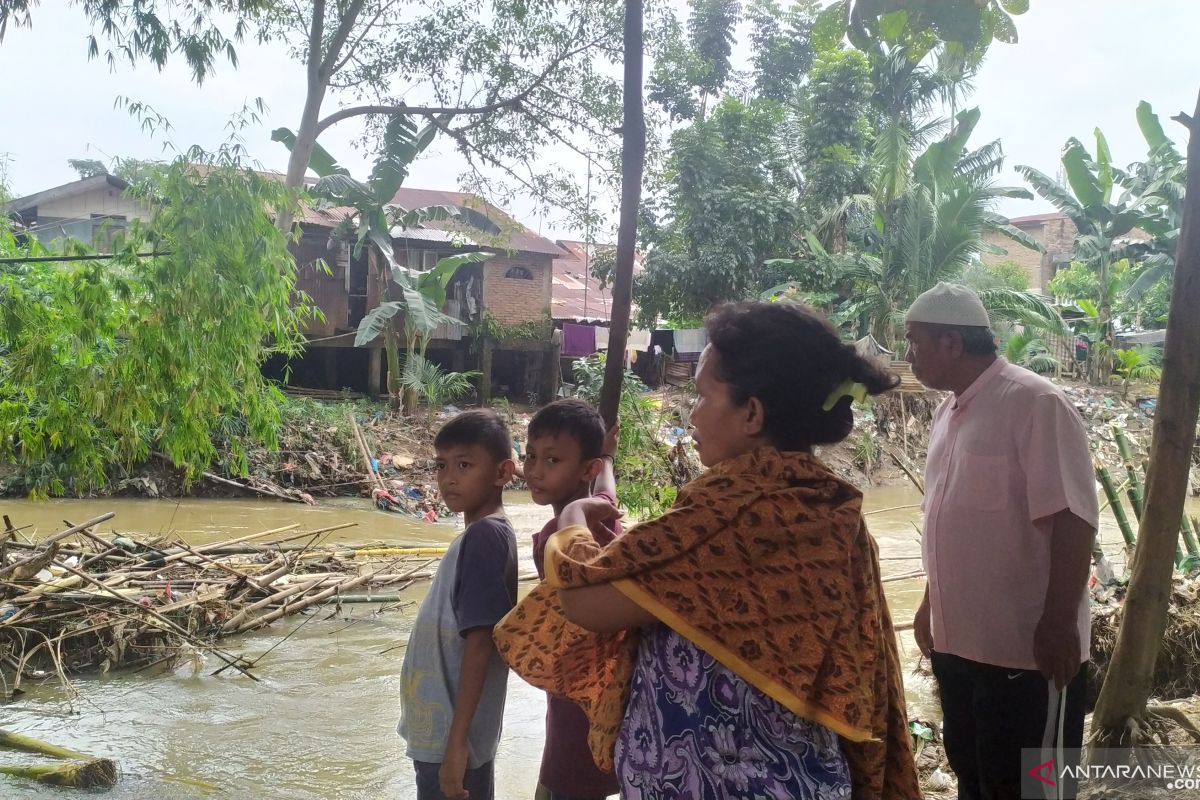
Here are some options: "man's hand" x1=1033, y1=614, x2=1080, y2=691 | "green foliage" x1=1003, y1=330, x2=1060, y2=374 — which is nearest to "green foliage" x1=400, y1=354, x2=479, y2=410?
"green foliage" x1=1003, y1=330, x2=1060, y2=374

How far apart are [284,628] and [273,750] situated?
→ 7.11 ft

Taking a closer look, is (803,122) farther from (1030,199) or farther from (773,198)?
(1030,199)

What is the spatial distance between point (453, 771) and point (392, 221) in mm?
16608

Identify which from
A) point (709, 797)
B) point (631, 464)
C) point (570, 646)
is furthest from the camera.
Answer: point (631, 464)

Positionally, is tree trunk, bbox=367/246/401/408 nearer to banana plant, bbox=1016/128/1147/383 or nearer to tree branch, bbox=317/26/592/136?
tree branch, bbox=317/26/592/136

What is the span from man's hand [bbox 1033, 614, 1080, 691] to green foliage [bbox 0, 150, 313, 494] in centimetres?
494

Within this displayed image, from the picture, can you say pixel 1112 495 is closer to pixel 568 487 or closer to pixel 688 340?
pixel 568 487

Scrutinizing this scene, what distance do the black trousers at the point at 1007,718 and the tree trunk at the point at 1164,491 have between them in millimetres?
459

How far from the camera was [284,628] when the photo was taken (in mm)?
6672

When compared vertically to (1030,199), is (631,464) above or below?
below

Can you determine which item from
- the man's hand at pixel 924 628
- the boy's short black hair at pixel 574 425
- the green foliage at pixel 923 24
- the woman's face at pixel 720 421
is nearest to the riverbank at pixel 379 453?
the man's hand at pixel 924 628

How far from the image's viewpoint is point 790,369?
1.48 metres

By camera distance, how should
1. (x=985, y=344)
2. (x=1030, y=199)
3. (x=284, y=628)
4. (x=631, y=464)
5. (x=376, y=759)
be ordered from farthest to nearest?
(x=1030, y=199) < (x=631, y=464) < (x=284, y=628) < (x=376, y=759) < (x=985, y=344)

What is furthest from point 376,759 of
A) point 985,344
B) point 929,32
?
point 929,32
